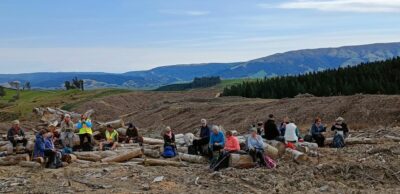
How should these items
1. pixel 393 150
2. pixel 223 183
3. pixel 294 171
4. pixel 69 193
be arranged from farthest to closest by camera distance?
pixel 393 150
pixel 294 171
pixel 223 183
pixel 69 193

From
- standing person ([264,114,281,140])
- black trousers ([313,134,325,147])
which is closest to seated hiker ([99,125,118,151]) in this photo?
standing person ([264,114,281,140])

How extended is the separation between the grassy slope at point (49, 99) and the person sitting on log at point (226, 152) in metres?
46.0

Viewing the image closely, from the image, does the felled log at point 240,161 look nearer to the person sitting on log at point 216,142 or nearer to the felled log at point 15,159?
the person sitting on log at point 216,142

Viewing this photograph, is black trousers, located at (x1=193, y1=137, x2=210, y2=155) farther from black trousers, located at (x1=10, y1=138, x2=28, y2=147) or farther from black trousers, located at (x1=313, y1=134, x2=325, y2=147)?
black trousers, located at (x1=10, y1=138, x2=28, y2=147)

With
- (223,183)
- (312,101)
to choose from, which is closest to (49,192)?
(223,183)

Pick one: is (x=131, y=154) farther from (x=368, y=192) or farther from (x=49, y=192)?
(x=368, y=192)

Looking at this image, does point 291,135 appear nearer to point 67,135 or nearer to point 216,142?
point 216,142

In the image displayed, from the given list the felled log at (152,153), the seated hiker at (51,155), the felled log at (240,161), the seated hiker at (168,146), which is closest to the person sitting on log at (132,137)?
the felled log at (152,153)

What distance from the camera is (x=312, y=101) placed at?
131 feet

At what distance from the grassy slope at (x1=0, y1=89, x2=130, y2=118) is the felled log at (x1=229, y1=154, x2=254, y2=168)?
46.5 m

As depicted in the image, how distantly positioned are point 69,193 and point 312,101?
27486 mm

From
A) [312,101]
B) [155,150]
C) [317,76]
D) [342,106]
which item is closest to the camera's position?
[155,150]

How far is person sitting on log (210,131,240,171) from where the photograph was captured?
1816 centimetres

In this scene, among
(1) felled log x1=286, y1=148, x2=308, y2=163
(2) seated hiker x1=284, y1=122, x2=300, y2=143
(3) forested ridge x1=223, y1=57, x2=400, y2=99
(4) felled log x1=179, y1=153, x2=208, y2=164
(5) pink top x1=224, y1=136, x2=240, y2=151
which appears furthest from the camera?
(3) forested ridge x1=223, y1=57, x2=400, y2=99
